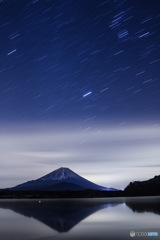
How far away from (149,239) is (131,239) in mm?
1774

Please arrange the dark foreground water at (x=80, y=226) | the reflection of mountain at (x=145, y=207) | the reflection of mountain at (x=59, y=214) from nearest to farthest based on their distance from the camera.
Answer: the dark foreground water at (x=80, y=226), the reflection of mountain at (x=59, y=214), the reflection of mountain at (x=145, y=207)

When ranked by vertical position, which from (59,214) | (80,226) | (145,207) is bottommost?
(80,226)

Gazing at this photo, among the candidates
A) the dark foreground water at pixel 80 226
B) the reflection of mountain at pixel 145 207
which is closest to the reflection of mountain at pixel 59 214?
the dark foreground water at pixel 80 226

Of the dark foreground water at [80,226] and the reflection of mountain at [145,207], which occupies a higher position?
the reflection of mountain at [145,207]

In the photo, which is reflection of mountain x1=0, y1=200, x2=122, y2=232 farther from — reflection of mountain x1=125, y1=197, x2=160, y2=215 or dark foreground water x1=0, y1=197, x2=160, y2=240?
reflection of mountain x1=125, y1=197, x2=160, y2=215

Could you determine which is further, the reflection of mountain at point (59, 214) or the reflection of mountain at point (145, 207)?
the reflection of mountain at point (145, 207)

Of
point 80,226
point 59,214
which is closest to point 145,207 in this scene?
point 59,214

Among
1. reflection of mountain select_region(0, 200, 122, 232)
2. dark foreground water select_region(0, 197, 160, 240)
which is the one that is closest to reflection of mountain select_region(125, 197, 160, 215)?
dark foreground water select_region(0, 197, 160, 240)

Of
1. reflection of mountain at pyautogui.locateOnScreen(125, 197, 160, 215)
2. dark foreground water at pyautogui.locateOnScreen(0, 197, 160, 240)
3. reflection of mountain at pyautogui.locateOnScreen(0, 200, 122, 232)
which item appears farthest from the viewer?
reflection of mountain at pyautogui.locateOnScreen(125, 197, 160, 215)

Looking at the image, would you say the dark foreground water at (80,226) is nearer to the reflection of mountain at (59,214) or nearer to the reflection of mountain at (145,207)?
the reflection of mountain at (59,214)

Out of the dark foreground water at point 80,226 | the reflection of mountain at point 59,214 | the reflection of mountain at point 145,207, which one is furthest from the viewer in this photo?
the reflection of mountain at point 145,207

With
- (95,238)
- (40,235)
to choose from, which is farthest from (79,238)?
(40,235)

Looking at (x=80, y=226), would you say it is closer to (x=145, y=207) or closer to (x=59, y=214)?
(x=59, y=214)

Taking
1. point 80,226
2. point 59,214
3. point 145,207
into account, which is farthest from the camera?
point 145,207
